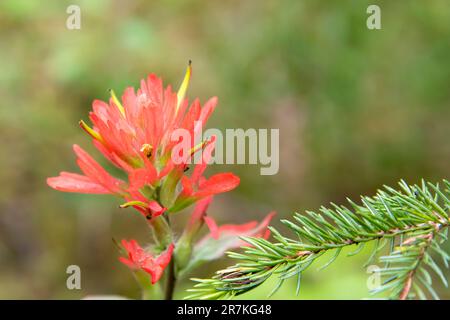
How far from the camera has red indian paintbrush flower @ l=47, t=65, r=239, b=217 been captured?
0.75 meters

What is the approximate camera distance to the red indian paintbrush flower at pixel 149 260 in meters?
0.75

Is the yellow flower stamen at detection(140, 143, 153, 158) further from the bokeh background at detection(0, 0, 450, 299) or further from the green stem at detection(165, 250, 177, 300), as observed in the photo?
the bokeh background at detection(0, 0, 450, 299)

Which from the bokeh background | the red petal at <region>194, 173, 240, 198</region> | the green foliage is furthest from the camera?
the bokeh background

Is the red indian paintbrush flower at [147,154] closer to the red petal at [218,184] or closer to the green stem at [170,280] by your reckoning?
the red petal at [218,184]

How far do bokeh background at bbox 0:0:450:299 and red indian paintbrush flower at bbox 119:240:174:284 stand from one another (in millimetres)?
879

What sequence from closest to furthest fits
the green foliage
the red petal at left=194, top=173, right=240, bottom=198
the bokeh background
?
the green foliage < the red petal at left=194, top=173, right=240, bottom=198 < the bokeh background

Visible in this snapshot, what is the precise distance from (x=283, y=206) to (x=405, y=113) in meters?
0.59

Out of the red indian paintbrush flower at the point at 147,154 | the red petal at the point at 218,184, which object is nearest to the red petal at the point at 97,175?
the red indian paintbrush flower at the point at 147,154

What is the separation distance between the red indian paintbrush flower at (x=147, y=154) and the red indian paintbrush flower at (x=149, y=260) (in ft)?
0.18

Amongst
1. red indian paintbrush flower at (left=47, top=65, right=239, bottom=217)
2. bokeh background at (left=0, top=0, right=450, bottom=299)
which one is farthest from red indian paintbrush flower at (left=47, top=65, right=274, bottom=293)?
bokeh background at (left=0, top=0, right=450, bottom=299)

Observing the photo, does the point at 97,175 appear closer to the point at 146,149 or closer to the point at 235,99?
the point at 146,149

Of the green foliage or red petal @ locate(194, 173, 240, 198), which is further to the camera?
red petal @ locate(194, 173, 240, 198)

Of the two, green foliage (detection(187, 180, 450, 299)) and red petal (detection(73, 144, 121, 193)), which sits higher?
red petal (detection(73, 144, 121, 193))

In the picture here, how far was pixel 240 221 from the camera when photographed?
2.29 meters
